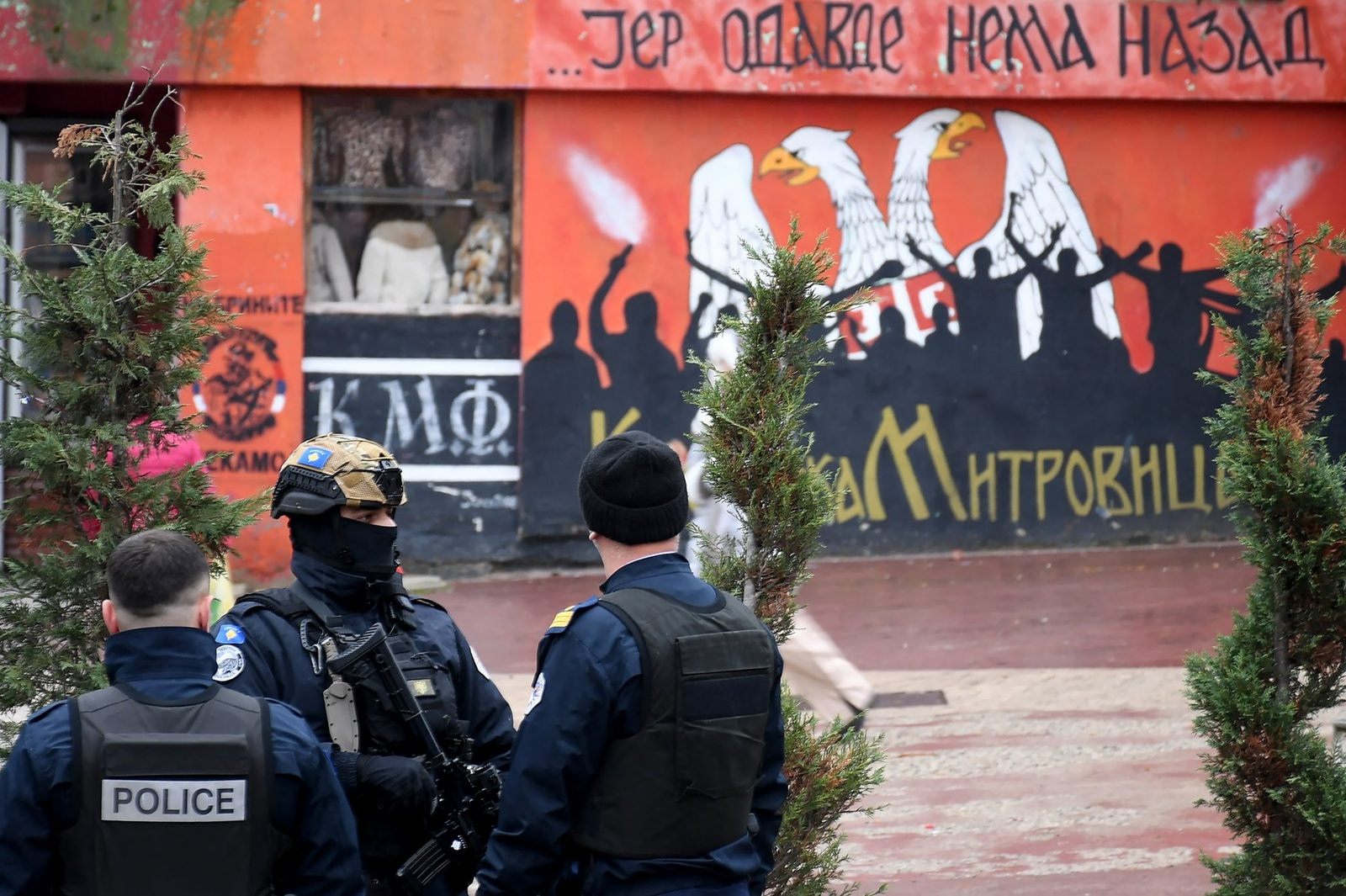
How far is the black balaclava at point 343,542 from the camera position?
132 inches

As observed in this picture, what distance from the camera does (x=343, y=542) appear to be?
11.0 ft

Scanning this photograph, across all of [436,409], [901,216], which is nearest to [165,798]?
[436,409]

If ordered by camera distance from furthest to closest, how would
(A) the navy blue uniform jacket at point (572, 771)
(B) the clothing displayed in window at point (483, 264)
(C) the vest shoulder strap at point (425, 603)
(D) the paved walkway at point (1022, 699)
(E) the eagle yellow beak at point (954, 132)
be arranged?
(E) the eagle yellow beak at point (954, 132), (B) the clothing displayed in window at point (483, 264), (D) the paved walkway at point (1022, 699), (C) the vest shoulder strap at point (425, 603), (A) the navy blue uniform jacket at point (572, 771)

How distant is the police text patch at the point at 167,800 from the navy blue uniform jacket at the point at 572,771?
0.61 meters

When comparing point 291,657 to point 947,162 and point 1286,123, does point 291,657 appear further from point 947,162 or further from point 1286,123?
point 1286,123

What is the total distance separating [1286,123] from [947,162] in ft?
9.95

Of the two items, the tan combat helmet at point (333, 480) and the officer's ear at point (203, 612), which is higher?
the tan combat helmet at point (333, 480)

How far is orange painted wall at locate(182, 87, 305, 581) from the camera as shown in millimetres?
11242

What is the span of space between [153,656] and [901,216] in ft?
33.3

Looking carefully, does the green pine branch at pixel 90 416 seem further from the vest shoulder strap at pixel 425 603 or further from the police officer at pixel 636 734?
the police officer at pixel 636 734

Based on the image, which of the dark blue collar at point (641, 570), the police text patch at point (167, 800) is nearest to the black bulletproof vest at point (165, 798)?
the police text patch at point (167, 800)

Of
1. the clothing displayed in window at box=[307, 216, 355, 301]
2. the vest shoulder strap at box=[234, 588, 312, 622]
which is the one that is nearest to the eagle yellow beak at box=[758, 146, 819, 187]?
the clothing displayed in window at box=[307, 216, 355, 301]

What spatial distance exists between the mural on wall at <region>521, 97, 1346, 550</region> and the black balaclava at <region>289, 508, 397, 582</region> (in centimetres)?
835

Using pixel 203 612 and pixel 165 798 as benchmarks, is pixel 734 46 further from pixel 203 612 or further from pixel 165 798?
pixel 165 798
